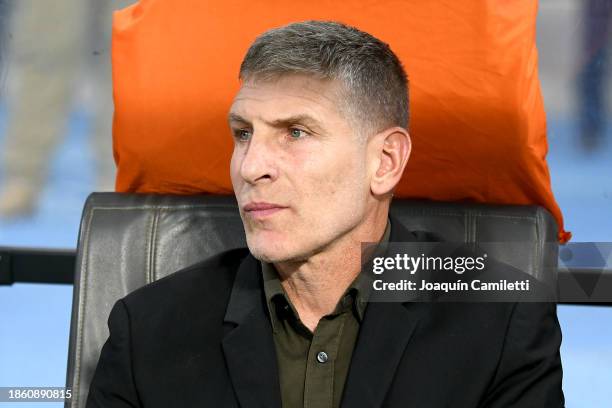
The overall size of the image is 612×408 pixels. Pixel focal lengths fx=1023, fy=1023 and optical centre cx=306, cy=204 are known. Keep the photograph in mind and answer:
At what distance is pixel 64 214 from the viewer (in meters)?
3.23

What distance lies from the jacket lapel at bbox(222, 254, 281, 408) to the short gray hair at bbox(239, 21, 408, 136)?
33cm

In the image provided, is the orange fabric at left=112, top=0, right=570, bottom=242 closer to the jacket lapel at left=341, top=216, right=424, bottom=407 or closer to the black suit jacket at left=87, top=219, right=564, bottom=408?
the black suit jacket at left=87, top=219, right=564, bottom=408

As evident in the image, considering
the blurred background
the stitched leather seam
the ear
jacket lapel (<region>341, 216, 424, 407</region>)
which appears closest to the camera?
jacket lapel (<region>341, 216, 424, 407</region>)

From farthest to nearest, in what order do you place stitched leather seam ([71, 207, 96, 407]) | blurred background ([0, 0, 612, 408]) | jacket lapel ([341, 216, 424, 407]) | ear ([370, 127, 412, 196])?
blurred background ([0, 0, 612, 408]), stitched leather seam ([71, 207, 96, 407]), ear ([370, 127, 412, 196]), jacket lapel ([341, 216, 424, 407])

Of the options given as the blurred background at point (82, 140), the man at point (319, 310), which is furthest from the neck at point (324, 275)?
the blurred background at point (82, 140)

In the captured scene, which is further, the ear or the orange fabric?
the orange fabric

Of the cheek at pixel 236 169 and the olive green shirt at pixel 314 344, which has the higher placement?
the cheek at pixel 236 169

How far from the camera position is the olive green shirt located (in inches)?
61.4

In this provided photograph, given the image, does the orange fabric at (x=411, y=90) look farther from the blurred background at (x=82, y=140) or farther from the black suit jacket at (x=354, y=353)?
the blurred background at (x=82, y=140)

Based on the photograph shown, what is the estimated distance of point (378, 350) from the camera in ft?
5.14

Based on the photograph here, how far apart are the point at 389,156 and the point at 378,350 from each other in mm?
313

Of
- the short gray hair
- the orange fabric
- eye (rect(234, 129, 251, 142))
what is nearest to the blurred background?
the orange fabric

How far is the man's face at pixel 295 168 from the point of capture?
1535 millimetres

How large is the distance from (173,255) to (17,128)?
1.39 m
